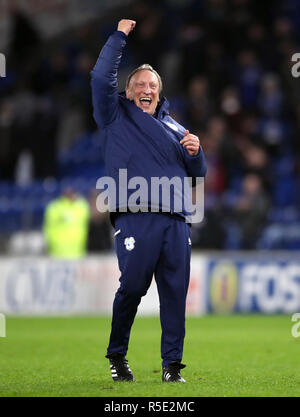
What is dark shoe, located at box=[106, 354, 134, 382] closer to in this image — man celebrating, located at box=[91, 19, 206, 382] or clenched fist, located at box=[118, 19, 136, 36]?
man celebrating, located at box=[91, 19, 206, 382]

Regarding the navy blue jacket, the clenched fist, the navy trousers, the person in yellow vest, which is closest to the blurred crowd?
the person in yellow vest

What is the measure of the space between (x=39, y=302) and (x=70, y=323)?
2183 millimetres

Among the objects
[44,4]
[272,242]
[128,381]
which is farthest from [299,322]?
[44,4]

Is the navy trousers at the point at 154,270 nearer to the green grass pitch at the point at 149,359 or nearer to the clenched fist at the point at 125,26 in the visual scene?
the green grass pitch at the point at 149,359

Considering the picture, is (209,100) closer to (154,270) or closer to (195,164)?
(195,164)

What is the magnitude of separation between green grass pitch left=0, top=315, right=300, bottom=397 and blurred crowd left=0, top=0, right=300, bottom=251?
3058 mm

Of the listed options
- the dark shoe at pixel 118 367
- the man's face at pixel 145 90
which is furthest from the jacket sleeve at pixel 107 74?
the dark shoe at pixel 118 367

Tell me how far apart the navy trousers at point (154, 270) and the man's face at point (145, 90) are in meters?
0.87

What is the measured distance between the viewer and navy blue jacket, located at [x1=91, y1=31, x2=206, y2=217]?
7.23 m

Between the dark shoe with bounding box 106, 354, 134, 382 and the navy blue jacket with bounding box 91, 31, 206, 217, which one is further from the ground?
the navy blue jacket with bounding box 91, 31, 206, 217

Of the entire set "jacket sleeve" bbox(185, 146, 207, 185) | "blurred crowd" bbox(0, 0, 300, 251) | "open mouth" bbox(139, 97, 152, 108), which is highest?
"blurred crowd" bbox(0, 0, 300, 251)

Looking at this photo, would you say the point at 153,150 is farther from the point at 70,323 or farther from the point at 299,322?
the point at 70,323

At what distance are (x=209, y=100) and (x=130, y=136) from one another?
1346 centimetres

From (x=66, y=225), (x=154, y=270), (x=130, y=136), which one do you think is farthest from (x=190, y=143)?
(x=66, y=225)
